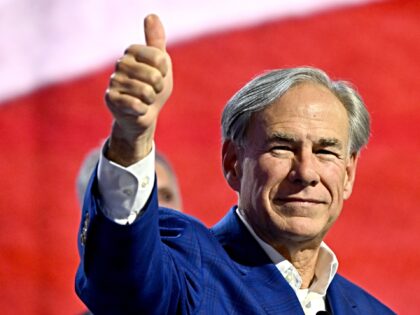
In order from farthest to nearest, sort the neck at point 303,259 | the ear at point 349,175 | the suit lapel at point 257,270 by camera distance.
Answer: the ear at point 349,175 → the neck at point 303,259 → the suit lapel at point 257,270

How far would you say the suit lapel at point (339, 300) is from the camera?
8.03ft

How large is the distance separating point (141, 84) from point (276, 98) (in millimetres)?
637

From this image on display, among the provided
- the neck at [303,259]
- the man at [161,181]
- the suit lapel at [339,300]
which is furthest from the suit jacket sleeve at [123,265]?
the man at [161,181]

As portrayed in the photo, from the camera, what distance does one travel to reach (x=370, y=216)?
376 centimetres

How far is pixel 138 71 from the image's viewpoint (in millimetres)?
1775

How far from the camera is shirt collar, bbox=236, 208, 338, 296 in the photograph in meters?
2.36

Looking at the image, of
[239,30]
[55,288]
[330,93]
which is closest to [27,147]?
[55,288]

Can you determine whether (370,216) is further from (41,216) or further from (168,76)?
(168,76)

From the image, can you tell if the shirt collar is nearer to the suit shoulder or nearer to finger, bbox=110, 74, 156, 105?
the suit shoulder

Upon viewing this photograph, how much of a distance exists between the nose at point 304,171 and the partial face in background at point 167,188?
110cm

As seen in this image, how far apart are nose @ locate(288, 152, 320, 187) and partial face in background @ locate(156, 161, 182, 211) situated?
1099 millimetres

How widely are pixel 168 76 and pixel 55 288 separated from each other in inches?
70.2

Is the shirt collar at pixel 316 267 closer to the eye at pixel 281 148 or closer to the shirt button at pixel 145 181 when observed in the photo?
the eye at pixel 281 148

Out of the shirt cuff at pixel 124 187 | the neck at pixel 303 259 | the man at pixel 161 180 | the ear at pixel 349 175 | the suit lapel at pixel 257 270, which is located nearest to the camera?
the shirt cuff at pixel 124 187
